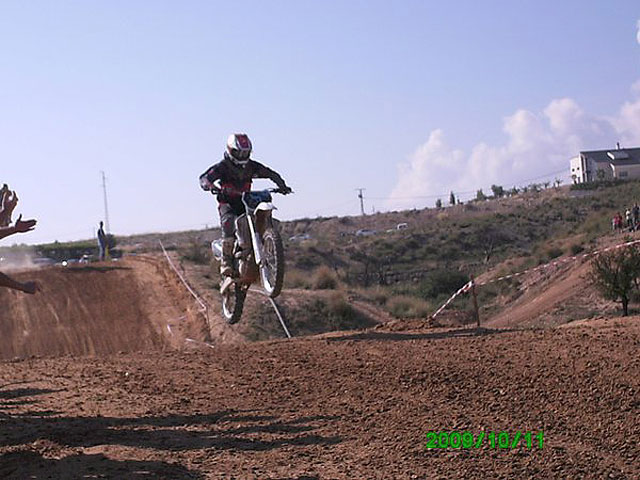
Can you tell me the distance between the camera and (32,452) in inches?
273

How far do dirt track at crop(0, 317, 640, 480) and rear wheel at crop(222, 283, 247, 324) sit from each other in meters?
2.67

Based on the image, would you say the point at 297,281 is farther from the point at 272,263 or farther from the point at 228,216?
the point at 272,263

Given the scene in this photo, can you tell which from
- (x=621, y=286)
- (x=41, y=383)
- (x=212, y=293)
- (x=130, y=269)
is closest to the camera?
(x=41, y=383)

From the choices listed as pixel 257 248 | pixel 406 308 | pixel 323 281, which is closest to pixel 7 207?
pixel 257 248

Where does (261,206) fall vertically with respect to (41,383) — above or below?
above

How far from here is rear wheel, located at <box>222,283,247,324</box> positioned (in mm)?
14578

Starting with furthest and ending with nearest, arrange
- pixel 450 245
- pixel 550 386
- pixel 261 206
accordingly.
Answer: pixel 450 245, pixel 261 206, pixel 550 386

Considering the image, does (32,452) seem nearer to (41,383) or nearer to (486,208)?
(41,383)

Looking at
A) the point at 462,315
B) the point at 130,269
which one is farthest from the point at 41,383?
the point at 130,269

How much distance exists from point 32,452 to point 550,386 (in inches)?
169

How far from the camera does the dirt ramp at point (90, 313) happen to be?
23.3 meters

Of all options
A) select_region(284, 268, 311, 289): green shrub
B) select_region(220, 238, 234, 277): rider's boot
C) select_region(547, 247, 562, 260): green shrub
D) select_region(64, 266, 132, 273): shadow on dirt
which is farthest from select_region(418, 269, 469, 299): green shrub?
select_region(220, 238, 234, 277): rider's boot

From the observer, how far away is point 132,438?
7402 millimetres

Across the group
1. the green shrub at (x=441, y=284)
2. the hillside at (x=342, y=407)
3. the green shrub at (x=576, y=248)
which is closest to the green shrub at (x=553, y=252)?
the green shrub at (x=576, y=248)
